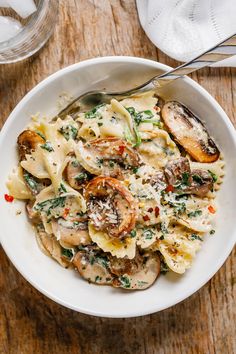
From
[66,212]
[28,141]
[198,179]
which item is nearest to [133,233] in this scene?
[66,212]

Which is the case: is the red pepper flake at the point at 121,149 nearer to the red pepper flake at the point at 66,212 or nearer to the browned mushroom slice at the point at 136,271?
the red pepper flake at the point at 66,212

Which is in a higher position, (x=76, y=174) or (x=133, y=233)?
(x=76, y=174)


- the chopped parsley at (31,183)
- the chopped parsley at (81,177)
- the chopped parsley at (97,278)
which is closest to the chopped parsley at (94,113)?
the chopped parsley at (81,177)

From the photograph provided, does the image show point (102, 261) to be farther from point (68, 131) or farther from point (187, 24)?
point (187, 24)

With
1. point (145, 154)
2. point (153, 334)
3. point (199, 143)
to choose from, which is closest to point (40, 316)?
point (153, 334)

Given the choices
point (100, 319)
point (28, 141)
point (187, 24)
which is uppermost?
point (187, 24)

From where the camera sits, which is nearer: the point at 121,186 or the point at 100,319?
the point at 121,186

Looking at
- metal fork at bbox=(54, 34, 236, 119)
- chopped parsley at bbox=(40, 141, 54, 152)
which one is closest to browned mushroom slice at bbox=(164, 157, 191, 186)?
metal fork at bbox=(54, 34, 236, 119)
